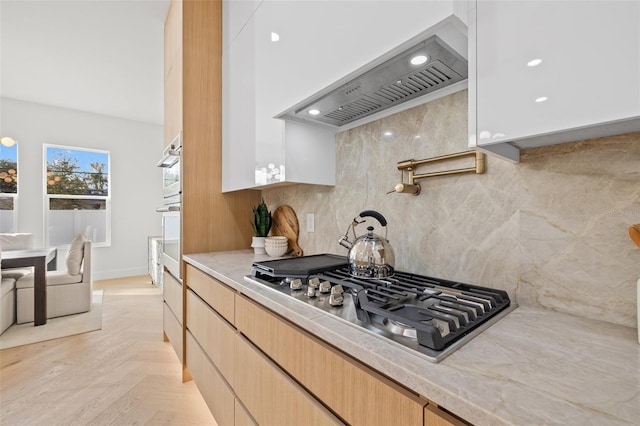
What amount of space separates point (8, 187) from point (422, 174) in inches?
232

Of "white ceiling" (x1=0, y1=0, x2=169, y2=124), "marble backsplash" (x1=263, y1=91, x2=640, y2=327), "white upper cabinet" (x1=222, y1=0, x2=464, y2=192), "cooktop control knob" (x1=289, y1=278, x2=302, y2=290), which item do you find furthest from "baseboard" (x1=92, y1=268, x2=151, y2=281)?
"cooktop control knob" (x1=289, y1=278, x2=302, y2=290)

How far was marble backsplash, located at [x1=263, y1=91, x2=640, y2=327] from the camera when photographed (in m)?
0.79

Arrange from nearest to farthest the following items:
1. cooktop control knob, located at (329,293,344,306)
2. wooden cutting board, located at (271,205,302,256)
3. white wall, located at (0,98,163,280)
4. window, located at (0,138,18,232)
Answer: cooktop control knob, located at (329,293,344,306) → wooden cutting board, located at (271,205,302,256) → window, located at (0,138,18,232) → white wall, located at (0,98,163,280)

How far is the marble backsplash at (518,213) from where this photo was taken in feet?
2.59

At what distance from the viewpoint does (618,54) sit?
549mm

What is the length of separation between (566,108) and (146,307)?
14.0 ft

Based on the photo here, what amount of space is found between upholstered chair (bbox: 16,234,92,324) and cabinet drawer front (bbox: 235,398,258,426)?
10.2ft

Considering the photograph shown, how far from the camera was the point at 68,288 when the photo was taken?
3320mm

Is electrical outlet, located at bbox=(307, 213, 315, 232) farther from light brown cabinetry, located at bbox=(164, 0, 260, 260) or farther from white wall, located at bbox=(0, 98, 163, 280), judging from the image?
white wall, located at bbox=(0, 98, 163, 280)

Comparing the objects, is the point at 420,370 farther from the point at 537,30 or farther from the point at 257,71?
the point at 257,71

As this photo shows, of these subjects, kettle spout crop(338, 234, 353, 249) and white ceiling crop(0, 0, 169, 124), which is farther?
white ceiling crop(0, 0, 169, 124)

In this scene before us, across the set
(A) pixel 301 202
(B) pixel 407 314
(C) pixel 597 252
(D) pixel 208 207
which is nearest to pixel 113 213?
(D) pixel 208 207

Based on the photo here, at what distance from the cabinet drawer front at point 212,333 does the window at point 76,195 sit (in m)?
4.40

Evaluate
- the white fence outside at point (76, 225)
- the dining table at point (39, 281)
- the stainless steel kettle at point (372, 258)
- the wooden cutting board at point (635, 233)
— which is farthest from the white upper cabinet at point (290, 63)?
the white fence outside at point (76, 225)
